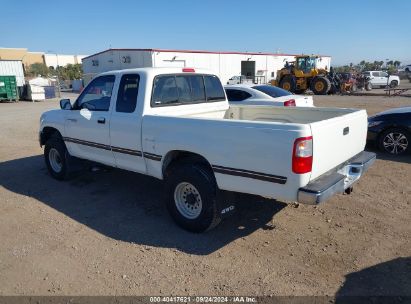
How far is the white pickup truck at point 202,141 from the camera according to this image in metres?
3.41

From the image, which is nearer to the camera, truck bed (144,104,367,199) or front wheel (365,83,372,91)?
truck bed (144,104,367,199)

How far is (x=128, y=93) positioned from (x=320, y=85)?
23.4 meters

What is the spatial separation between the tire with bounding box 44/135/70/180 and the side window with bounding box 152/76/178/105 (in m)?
2.51

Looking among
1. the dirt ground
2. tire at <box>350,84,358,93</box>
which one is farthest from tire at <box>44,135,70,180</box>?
tire at <box>350,84,358,93</box>

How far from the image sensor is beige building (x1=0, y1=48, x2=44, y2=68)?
91188 millimetres

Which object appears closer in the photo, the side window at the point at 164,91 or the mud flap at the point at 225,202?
the mud flap at the point at 225,202

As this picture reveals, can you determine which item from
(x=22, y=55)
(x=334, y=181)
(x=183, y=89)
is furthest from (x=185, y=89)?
(x=22, y=55)

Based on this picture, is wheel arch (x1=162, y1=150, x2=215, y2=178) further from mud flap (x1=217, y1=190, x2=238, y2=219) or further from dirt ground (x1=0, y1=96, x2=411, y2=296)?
dirt ground (x1=0, y1=96, x2=411, y2=296)

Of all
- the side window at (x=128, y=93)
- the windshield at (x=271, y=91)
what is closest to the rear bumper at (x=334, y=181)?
the side window at (x=128, y=93)

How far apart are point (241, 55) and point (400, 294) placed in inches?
1670

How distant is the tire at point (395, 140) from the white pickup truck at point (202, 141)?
12.1 feet

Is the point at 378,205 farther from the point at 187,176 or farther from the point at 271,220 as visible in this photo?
the point at 187,176

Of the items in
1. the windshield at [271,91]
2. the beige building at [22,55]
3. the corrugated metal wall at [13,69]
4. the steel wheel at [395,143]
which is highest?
the beige building at [22,55]

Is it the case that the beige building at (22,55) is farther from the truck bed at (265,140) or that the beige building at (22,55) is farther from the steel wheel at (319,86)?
the truck bed at (265,140)
